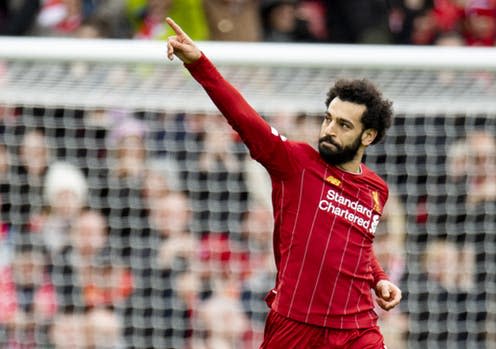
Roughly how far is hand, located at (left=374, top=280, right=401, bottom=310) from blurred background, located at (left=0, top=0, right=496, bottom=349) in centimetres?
249

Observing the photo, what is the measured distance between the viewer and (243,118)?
511 cm

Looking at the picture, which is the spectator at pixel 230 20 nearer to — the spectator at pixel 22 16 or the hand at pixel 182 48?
the spectator at pixel 22 16

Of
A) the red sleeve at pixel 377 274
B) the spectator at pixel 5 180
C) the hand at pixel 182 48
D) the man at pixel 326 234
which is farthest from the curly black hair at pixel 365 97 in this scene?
the spectator at pixel 5 180

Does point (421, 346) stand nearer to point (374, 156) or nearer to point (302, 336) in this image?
point (374, 156)

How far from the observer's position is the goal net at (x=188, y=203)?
7922 millimetres

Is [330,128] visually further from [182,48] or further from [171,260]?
[171,260]

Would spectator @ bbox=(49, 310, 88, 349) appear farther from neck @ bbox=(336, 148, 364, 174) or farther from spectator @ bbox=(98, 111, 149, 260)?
neck @ bbox=(336, 148, 364, 174)

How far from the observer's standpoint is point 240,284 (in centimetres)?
815

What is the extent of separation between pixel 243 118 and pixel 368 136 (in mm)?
640

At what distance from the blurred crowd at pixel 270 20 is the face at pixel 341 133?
166 inches

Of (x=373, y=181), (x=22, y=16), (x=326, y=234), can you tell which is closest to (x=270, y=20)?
(x=22, y=16)

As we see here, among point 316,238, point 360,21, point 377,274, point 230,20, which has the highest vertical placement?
point 360,21

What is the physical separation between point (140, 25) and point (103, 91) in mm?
1996

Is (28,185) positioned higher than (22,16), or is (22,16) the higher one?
(22,16)
